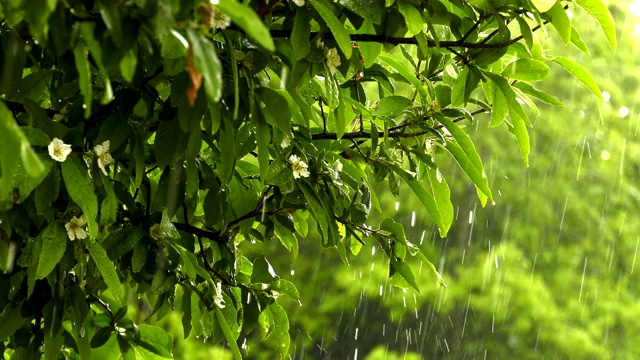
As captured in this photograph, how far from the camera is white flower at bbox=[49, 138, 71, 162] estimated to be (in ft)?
3.31

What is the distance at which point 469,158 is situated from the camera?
1.33 m

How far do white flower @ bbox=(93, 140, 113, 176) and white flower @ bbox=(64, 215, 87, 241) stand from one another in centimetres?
7

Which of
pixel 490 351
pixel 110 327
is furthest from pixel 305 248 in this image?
pixel 110 327

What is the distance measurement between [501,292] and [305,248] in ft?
6.42

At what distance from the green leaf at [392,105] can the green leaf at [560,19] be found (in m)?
0.32

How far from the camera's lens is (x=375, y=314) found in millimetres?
8852

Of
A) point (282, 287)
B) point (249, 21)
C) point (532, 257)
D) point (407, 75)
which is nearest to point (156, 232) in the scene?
point (282, 287)

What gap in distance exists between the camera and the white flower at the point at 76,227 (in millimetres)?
1117

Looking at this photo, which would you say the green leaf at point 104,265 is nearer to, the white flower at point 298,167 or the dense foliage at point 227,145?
the dense foliage at point 227,145

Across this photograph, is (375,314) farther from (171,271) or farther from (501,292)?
(171,271)

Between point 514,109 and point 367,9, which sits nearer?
point 367,9

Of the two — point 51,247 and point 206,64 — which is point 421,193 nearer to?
point 51,247

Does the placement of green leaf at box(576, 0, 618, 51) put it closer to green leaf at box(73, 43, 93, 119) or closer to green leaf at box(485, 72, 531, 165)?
green leaf at box(485, 72, 531, 165)

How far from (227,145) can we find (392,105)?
355 millimetres
